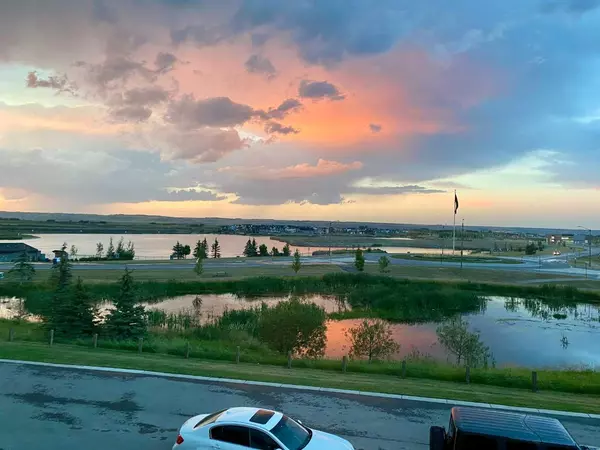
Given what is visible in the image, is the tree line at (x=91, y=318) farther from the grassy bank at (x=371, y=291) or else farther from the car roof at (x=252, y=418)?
the car roof at (x=252, y=418)

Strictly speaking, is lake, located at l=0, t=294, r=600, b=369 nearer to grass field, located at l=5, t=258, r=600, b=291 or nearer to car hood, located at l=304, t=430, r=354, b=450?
grass field, located at l=5, t=258, r=600, b=291

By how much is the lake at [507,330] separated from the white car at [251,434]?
813 inches

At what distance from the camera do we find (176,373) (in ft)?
58.8

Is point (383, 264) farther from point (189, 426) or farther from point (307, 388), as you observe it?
point (189, 426)

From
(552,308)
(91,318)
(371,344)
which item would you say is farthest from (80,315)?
(552,308)

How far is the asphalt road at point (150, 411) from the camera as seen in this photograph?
1190 cm

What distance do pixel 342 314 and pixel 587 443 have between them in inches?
1280

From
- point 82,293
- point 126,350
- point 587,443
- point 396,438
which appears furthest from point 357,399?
point 82,293

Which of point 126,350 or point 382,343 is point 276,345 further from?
point 126,350

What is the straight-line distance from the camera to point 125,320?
27.8m

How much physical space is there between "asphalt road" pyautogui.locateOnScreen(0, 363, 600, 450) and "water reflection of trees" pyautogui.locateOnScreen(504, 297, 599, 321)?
39473 millimetres

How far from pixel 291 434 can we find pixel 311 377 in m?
8.93

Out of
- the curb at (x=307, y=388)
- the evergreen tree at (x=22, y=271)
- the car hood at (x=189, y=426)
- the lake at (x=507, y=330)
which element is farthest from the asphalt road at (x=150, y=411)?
the evergreen tree at (x=22, y=271)

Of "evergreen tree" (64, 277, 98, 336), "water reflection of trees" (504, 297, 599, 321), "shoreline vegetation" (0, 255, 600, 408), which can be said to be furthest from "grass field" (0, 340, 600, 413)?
"water reflection of trees" (504, 297, 599, 321)
